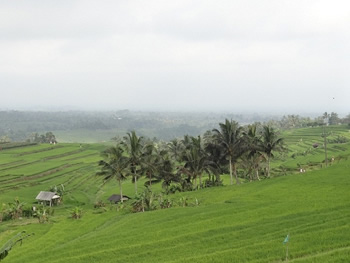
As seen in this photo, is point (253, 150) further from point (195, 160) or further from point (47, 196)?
point (47, 196)

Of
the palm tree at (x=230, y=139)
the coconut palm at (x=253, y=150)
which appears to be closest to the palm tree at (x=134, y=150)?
the palm tree at (x=230, y=139)

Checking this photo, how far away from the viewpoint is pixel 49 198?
1800 inches

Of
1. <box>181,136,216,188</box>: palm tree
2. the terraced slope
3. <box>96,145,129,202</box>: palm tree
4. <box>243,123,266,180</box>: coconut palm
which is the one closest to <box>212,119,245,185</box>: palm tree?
<box>243,123,266,180</box>: coconut palm

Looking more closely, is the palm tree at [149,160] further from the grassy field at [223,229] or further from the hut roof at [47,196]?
the hut roof at [47,196]

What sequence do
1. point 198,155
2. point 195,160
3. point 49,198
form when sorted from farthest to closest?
1. point 49,198
2. point 198,155
3. point 195,160

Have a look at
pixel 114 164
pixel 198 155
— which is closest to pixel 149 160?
pixel 114 164

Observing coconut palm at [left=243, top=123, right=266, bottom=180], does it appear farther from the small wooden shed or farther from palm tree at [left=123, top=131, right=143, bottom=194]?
the small wooden shed

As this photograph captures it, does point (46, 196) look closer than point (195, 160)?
No

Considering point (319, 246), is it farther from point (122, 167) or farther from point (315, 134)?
point (315, 134)

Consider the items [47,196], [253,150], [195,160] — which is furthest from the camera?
[47,196]

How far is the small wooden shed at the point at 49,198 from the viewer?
4588 centimetres

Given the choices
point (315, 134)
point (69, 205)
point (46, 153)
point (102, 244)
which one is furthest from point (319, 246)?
point (315, 134)

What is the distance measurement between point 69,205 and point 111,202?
6.57 metres

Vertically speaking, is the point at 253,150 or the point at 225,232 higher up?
the point at 253,150
